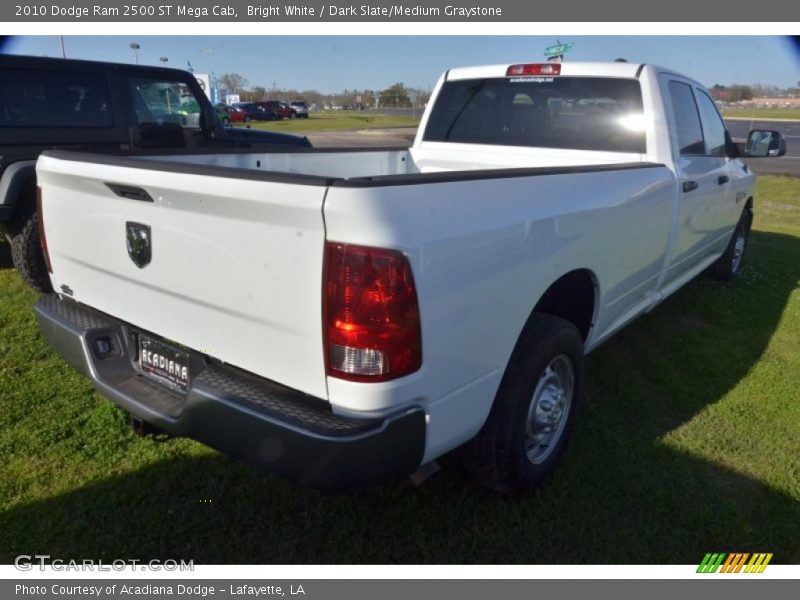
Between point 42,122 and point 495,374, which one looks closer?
point 495,374

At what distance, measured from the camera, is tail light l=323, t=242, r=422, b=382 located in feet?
5.86

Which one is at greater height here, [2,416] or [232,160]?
[232,160]

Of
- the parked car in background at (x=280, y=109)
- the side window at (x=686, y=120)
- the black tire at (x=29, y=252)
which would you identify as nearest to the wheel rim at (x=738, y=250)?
the side window at (x=686, y=120)

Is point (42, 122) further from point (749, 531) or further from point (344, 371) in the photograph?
point (749, 531)

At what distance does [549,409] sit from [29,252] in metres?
4.42

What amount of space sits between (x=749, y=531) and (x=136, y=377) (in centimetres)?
267

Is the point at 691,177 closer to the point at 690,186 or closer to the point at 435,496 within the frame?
the point at 690,186

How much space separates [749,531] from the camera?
2631 millimetres

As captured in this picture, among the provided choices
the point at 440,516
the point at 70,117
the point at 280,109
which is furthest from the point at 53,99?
the point at 280,109

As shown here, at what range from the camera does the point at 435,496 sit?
2.78 m

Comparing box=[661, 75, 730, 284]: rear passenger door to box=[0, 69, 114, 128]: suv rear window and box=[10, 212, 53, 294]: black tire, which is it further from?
box=[0, 69, 114, 128]: suv rear window

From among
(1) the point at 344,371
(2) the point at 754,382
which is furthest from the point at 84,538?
(2) the point at 754,382

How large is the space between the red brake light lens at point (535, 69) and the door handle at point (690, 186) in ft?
3.55

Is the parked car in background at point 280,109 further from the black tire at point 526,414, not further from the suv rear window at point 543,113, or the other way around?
the black tire at point 526,414
